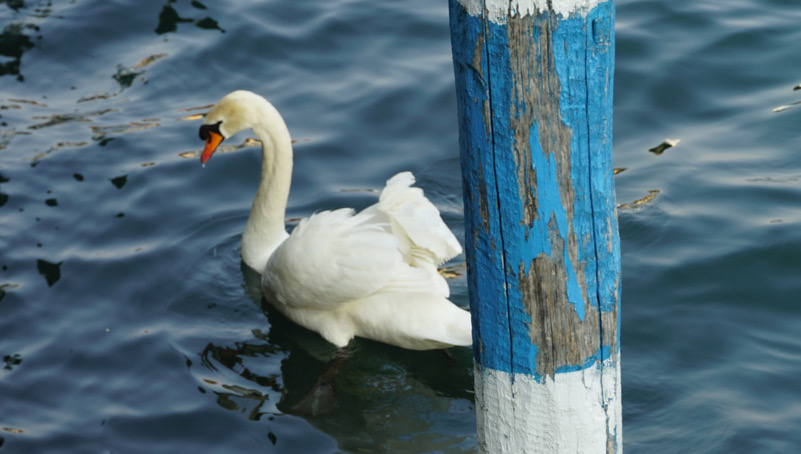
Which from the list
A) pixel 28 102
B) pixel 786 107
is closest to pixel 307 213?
pixel 28 102

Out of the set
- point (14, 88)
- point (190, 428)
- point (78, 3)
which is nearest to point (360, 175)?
point (190, 428)

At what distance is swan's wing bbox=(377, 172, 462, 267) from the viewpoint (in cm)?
464

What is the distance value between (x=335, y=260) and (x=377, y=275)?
230 mm

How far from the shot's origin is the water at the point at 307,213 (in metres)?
4.45

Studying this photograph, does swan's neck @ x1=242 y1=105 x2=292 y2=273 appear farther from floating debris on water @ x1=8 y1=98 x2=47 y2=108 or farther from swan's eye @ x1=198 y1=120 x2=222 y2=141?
floating debris on water @ x1=8 y1=98 x2=47 y2=108

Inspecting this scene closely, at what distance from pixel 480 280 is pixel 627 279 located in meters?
3.12

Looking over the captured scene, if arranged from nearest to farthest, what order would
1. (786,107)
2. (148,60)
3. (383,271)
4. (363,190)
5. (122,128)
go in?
(383,271) < (363,190) < (786,107) < (122,128) < (148,60)

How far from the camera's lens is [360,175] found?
21.1 feet

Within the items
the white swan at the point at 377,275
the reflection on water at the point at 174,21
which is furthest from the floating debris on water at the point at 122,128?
the white swan at the point at 377,275

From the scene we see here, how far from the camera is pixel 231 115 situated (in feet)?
18.3

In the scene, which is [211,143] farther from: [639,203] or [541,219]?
[541,219]

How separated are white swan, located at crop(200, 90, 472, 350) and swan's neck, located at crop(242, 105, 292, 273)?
464 millimetres

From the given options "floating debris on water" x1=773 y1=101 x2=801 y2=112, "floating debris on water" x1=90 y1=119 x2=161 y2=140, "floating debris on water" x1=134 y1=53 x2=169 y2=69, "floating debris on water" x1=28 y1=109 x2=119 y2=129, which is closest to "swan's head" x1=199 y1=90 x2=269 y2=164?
"floating debris on water" x1=90 y1=119 x2=161 y2=140

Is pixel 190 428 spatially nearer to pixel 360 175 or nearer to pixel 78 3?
pixel 360 175
